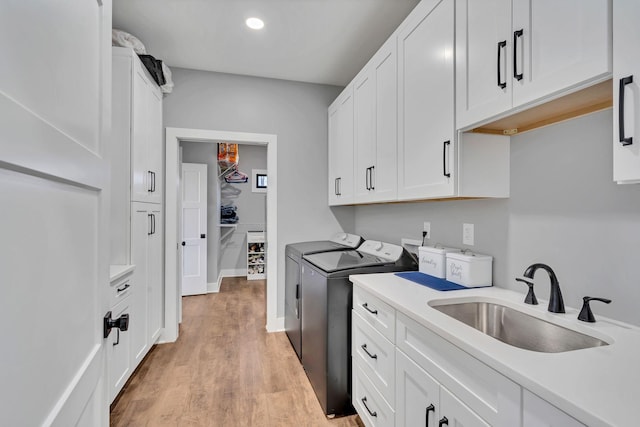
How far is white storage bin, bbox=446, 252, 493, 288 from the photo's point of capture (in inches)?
61.6

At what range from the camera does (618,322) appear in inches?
41.6

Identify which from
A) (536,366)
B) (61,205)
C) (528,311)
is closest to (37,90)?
(61,205)

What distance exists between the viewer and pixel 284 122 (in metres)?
3.34

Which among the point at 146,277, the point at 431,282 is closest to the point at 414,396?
the point at 431,282

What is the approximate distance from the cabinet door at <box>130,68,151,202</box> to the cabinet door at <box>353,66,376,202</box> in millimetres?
1679

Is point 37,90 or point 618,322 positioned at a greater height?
point 37,90

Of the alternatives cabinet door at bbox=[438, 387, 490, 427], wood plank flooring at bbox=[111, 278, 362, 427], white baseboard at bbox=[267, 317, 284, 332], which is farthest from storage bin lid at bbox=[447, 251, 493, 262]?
white baseboard at bbox=[267, 317, 284, 332]

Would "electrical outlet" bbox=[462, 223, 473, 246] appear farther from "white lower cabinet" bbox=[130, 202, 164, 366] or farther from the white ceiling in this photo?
"white lower cabinet" bbox=[130, 202, 164, 366]

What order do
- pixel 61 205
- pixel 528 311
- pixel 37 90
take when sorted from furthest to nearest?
pixel 528 311, pixel 61 205, pixel 37 90

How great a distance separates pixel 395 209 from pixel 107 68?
6.92 feet

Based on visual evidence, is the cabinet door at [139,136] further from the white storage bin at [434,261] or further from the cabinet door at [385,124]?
the white storage bin at [434,261]

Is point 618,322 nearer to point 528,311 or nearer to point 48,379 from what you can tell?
point 528,311

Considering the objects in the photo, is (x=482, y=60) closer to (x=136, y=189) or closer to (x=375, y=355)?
(x=375, y=355)

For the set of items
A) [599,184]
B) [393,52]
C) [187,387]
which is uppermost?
[393,52]
